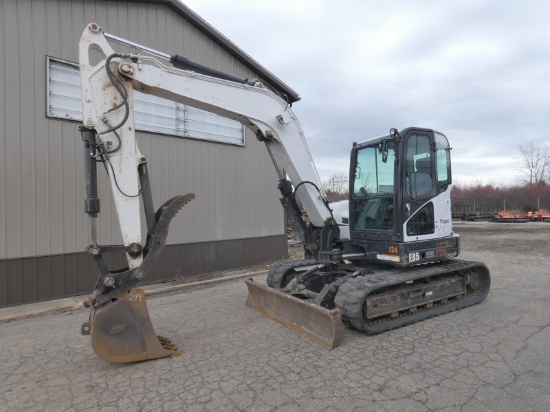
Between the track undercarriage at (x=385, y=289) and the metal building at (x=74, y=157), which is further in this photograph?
the metal building at (x=74, y=157)

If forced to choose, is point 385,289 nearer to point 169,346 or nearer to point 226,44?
point 169,346

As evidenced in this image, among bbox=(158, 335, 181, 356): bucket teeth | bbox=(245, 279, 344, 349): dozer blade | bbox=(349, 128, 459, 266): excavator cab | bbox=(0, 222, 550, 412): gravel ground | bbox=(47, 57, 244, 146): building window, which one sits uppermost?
bbox=(47, 57, 244, 146): building window

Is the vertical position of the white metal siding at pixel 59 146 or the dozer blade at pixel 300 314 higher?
the white metal siding at pixel 59 146

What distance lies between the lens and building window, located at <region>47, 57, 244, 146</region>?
719 centimetres

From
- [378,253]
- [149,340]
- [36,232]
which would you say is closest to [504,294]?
[378,253]

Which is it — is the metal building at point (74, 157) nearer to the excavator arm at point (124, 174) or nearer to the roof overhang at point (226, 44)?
the roof overhang at point (226, 44)

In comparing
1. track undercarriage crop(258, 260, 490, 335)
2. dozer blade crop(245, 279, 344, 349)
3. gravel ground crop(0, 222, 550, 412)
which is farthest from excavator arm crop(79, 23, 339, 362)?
track undercarriage crop(258, 260, 490, 335)

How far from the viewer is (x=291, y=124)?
532cm

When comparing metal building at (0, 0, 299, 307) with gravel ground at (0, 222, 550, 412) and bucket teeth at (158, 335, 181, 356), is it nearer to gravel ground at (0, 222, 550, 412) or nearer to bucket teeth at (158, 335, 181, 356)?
gravel ground at (0, 222, 550, 412)

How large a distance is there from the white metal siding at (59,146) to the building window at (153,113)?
7.2 inches

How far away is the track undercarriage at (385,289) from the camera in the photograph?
4.70 meters

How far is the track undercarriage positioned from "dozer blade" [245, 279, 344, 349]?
192 mm

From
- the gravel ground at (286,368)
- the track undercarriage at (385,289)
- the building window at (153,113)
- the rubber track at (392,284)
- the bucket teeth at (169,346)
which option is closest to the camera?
the gravel ground at (286,368)

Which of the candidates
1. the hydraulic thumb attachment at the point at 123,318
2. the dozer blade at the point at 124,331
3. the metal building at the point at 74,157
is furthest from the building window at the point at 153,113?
the dozer blade at the point at 124,331
